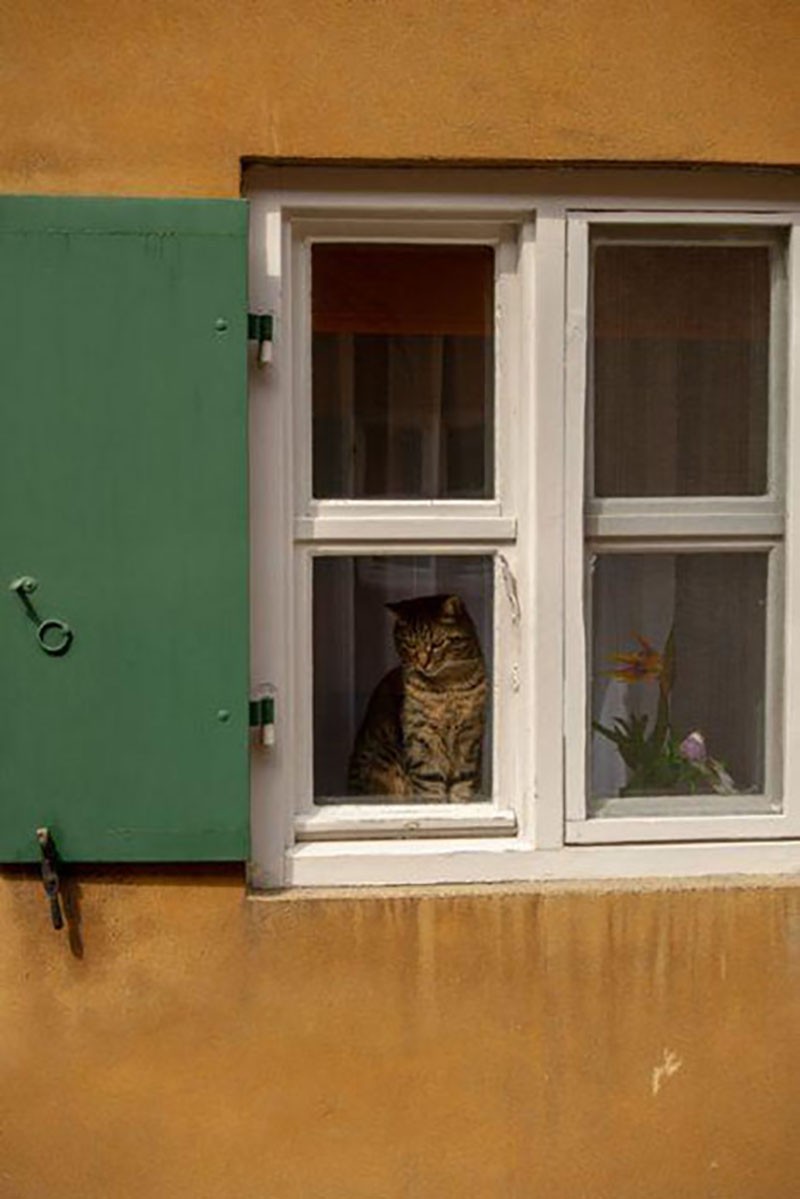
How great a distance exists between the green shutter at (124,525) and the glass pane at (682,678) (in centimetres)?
80

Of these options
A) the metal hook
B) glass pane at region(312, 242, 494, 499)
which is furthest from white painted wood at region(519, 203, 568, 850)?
the metal hook

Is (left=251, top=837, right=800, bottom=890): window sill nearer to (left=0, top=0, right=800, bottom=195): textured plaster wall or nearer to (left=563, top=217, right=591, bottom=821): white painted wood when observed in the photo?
(left=563, top=217, right=591, bottom=821): white painted wood

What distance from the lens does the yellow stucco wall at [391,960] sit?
123 inches

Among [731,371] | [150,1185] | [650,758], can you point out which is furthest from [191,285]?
[150,1185]

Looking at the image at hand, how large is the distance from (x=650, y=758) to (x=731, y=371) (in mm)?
828

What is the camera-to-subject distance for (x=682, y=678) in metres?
3.51

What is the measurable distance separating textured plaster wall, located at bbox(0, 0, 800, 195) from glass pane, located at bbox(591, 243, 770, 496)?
0.91 feet

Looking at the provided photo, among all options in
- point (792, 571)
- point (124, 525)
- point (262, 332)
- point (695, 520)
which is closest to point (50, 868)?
point (124, 525)

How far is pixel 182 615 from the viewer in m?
3.15

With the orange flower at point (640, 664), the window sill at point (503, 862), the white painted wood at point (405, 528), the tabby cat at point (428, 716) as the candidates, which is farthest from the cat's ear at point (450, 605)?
the window sill at point (503, 862)

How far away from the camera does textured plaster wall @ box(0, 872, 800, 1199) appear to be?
3236 millimetres

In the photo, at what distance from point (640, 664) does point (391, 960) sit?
2.67 ft

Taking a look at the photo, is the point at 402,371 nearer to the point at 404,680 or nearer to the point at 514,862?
the point at 404,680

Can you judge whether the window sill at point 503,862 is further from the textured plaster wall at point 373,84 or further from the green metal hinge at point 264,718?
the textured plaster wall at point 373,84
